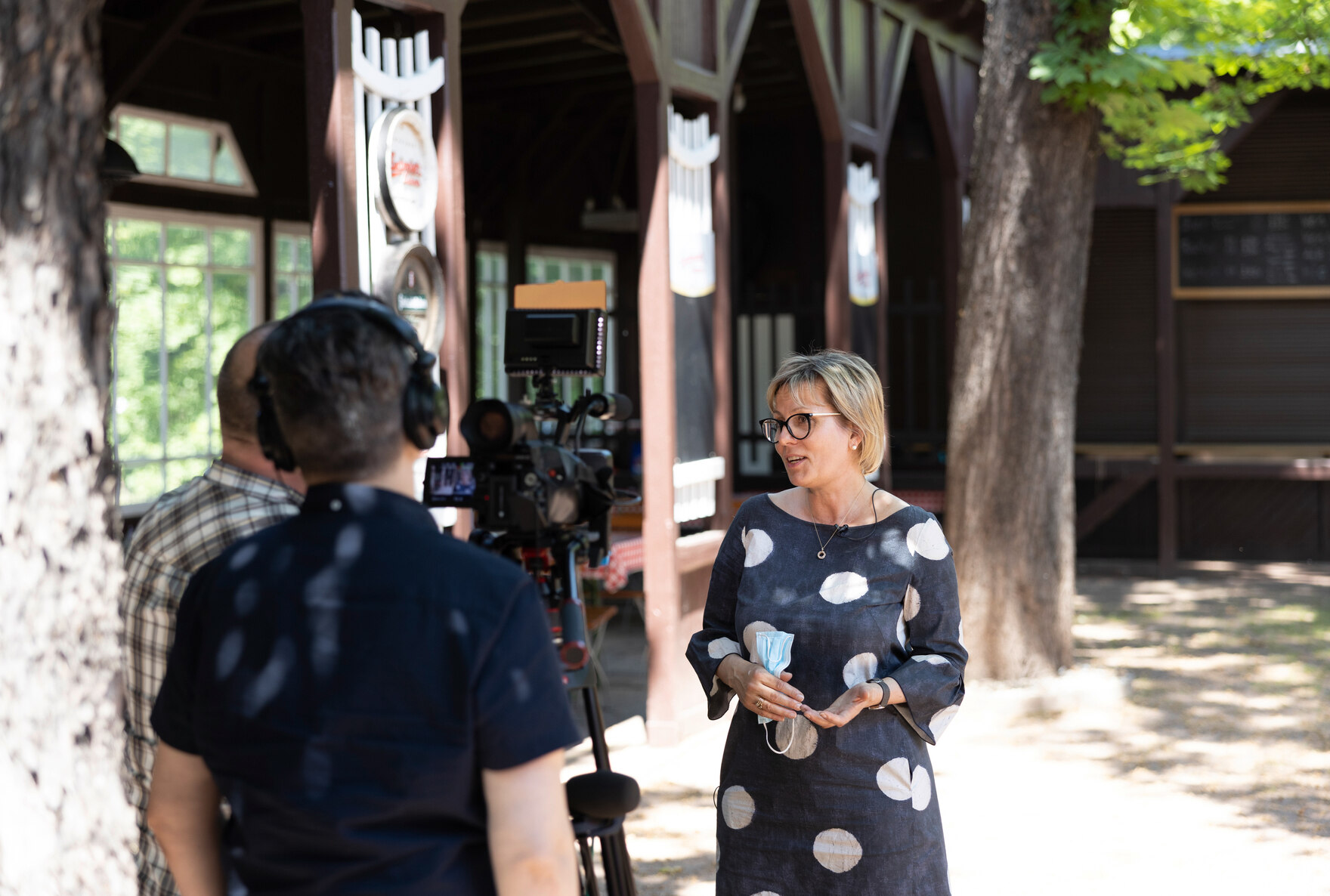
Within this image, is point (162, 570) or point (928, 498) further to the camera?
point (928, 498)

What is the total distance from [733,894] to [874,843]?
0.31 m

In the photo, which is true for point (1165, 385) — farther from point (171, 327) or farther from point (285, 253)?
point (171, 327)

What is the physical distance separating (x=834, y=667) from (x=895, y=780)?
0.24 m

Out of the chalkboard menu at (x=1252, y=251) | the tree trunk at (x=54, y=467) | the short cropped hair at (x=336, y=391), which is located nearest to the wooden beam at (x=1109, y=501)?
the chalkboard menu at (x=1252, y=251)

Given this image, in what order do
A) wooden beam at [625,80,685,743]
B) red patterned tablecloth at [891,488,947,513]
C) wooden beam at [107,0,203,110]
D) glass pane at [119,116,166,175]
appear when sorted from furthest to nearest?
1. red patterned tablecloth at [891,488,947,513]
2. glass pane at [119,116,166,175]
3. wooden beam at [107,0,203,110]
4. wooden beam at [625,80,685,743]

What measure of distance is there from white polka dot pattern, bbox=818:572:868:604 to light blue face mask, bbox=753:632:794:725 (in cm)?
17

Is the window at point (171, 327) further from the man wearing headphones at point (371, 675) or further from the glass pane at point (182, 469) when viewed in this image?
the man wearing headphones at point (371, 675)

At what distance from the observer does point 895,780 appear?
2.67 meters

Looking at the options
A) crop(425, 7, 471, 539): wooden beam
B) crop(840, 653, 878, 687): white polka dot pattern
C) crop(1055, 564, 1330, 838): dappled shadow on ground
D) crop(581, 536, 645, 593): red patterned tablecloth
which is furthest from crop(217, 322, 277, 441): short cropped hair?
crop(581, 536, 645, 593): red patterned tablecloth

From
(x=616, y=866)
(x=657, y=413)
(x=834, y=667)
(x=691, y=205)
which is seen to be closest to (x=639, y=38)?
(x=691, y=205)

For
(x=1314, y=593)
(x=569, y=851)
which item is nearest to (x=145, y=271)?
(x=569, y=851)

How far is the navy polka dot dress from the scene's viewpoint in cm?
265

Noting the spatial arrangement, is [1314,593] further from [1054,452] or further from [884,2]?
[884,2]

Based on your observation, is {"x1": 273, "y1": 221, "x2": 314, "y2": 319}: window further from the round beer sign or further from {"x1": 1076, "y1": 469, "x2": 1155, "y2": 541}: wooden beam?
{"x1": 1076, "y1": 469, "x2": 1155, "y2": 541}: wooden beam
